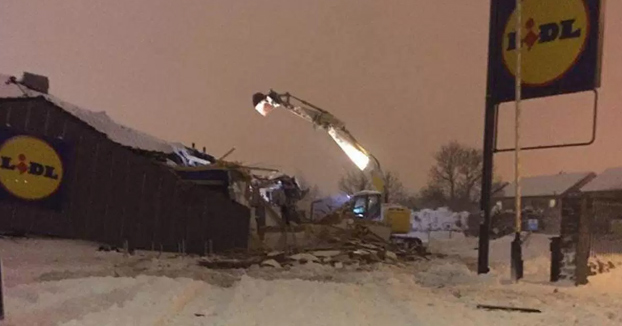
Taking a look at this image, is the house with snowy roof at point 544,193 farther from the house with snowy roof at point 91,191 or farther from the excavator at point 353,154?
the house with snowy roof at point 91,191

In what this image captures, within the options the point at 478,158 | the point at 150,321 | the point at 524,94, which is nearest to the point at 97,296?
the point at 150,321

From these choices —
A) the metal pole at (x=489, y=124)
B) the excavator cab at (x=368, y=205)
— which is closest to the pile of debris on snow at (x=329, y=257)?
the metal pole at (x=489, y=124)

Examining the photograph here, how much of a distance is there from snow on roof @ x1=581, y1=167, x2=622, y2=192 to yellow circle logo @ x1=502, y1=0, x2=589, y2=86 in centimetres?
3758

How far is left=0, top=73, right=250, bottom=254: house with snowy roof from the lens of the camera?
16.2 meters

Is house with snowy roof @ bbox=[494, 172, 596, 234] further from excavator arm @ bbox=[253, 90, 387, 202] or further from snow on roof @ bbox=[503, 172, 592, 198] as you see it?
excavator arm @ bbox=[253, 90, 387, 202]

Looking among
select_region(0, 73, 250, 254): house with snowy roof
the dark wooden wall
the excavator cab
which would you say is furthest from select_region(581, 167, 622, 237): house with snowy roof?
the excavator cab

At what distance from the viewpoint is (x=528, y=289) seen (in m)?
10.8

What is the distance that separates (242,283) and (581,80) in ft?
23.7

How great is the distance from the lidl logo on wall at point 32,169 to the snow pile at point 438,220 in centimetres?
4078

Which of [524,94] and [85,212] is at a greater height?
[524,94]

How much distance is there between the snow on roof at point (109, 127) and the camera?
18.8 meters

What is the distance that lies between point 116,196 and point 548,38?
11.2m

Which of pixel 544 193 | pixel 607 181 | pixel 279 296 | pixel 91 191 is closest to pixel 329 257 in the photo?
pixel 91 191

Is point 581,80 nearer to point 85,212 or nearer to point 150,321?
point 150,321
